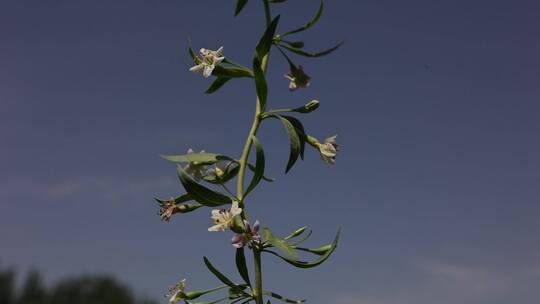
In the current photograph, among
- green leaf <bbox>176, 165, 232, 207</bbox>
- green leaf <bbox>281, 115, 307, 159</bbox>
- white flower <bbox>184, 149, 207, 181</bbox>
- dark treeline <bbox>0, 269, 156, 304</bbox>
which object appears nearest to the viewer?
green leaf <bbox>176, 165, 232, 207</bbox>

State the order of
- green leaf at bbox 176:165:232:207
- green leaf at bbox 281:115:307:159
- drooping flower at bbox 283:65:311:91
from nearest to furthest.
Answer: green leaf at bbox 176:165:232:207 → green leaf at bbox 281:115:307:159 → drooping flower at bbox 283:65:311:91

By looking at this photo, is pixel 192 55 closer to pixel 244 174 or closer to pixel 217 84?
pixel 217 84

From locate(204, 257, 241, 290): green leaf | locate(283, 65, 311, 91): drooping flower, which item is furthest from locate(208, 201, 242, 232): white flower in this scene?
locate(283, 65, 311, 91): drooping flower

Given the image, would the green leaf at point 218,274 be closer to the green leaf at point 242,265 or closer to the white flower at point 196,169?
the green leaf at point 242,265

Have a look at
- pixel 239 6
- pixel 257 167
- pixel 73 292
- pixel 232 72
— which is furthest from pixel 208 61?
pixel 73 292

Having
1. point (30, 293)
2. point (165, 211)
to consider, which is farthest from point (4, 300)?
point (165, 211)

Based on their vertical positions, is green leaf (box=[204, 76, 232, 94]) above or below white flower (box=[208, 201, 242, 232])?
above

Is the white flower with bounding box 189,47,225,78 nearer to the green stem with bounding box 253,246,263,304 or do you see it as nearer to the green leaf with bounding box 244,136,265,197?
the green leaf with bounding box 244,136,265,197
